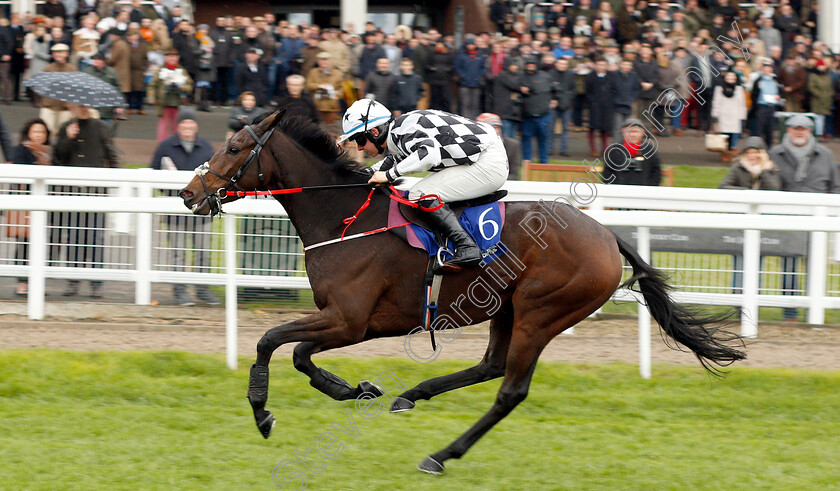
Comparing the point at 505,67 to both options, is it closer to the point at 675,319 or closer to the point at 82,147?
the point at 82,147

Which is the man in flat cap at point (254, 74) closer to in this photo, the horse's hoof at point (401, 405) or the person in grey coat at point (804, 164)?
the person in grey coat at point (804, 164)

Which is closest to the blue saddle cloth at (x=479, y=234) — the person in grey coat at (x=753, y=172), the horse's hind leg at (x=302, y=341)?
the horse's hind leg at (x=302, y=341)

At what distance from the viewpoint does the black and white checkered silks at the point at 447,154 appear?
4.30 meters

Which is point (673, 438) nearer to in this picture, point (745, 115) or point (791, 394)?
point (791, 394)

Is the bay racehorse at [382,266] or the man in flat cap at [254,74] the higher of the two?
the man in flat cap at [254,74]

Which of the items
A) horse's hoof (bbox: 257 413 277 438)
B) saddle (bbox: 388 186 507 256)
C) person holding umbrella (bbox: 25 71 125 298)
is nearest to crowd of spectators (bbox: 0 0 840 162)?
person holding umbrella (bbox: 25 71 125 298)

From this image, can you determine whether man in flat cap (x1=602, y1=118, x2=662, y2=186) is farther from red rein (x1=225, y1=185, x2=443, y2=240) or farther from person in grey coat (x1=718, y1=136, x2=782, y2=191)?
red rein (x1=225, y1=185, x2=443, y2=240)

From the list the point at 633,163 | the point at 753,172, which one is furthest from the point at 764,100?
the point at 633,163

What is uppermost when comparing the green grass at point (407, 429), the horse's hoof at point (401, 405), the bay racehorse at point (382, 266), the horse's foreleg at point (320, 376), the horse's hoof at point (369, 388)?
the bay racehorse at point (382, 266)

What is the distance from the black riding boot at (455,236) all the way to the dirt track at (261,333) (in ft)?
4.96

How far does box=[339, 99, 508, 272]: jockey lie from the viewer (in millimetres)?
4320

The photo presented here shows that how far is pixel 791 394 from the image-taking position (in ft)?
17.5

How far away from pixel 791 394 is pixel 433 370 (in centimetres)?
187

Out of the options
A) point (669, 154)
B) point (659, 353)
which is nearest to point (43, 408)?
point (659, 353)
